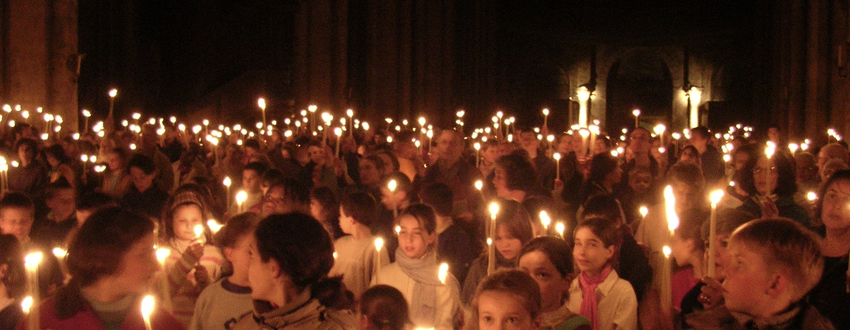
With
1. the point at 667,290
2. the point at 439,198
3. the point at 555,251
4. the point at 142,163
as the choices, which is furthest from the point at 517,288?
the point at 142,163

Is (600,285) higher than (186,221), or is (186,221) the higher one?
(186,221)

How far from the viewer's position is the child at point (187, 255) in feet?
14.6

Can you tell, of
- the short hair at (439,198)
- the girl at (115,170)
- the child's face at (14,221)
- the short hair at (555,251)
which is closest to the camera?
the short hair at (555,251)

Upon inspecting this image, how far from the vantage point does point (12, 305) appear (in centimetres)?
387

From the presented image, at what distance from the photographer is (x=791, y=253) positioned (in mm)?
2703

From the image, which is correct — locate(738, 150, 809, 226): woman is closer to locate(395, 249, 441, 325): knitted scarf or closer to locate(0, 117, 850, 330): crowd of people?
locate(0, 117, 850, 330): crowd of people

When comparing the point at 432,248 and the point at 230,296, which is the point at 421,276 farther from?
the point at 230,296

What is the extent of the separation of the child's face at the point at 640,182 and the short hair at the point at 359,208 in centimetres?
288

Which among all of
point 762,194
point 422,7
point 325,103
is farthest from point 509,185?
point 422,7

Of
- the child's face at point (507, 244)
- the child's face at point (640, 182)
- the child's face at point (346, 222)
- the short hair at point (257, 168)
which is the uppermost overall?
the short hair at point (257, 168)

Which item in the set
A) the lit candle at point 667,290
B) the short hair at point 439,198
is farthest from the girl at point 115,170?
the lit candle at point 667,290

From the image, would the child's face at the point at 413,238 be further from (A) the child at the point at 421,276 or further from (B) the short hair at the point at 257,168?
(B) the short hair at the point at 257,168

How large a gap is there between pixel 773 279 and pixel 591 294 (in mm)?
1679

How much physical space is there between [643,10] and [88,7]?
24818 millimetres
